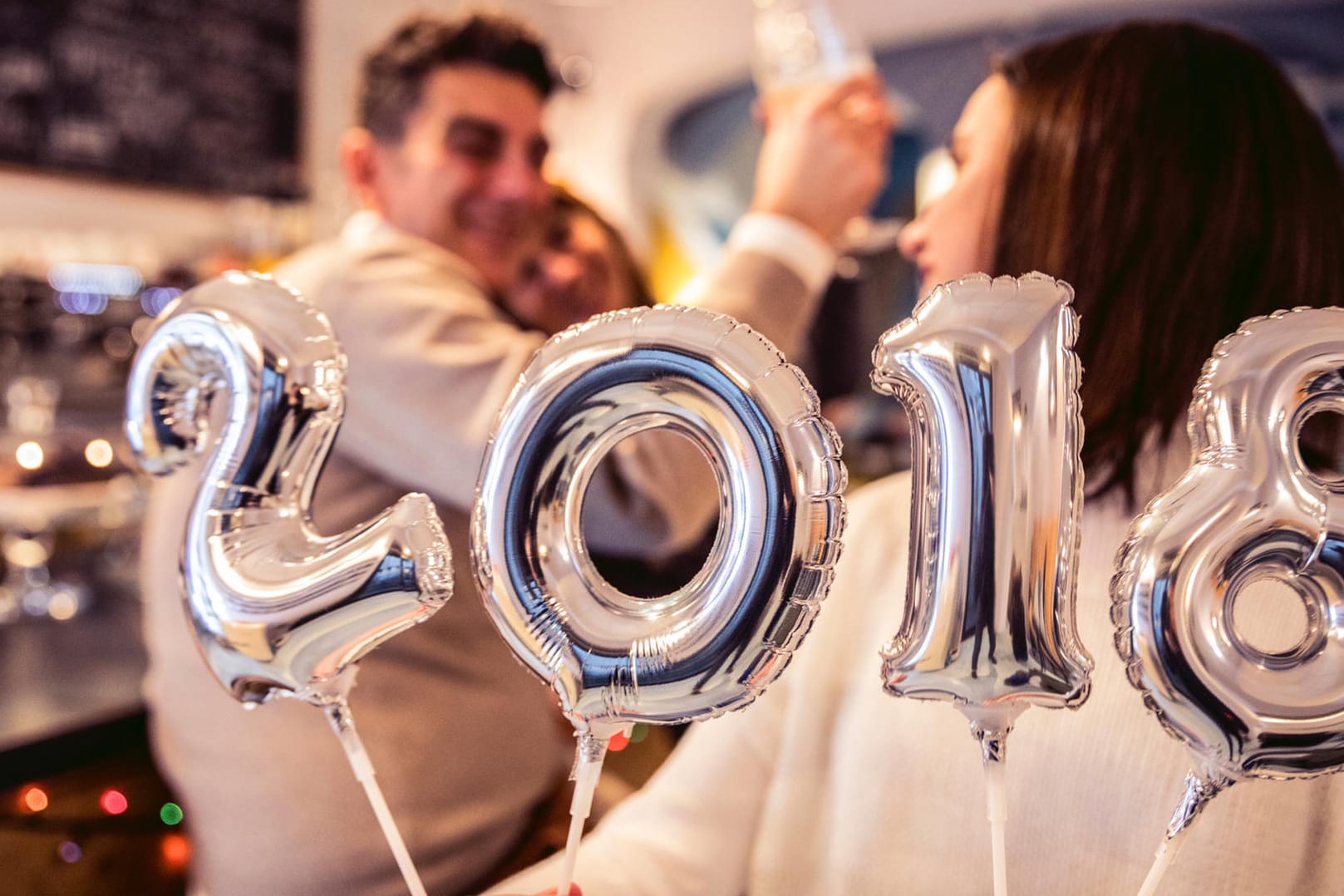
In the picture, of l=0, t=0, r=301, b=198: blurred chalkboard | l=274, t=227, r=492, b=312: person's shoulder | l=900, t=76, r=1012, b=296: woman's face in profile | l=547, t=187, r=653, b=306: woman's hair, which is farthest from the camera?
l=0, t=0, r=301, b=198: blurred chalkboard

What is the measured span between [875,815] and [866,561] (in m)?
0.20

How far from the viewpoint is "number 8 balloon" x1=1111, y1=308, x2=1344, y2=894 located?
31 centimetres

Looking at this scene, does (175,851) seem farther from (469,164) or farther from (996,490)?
(996,490)

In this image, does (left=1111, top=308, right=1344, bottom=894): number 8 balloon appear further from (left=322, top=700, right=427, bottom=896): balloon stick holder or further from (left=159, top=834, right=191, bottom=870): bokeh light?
(left=159, top=834, right=191, bottom=870): bokeh light

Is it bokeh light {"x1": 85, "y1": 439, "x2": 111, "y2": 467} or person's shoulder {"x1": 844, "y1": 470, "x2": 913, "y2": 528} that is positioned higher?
person's shoulder {"x1": 844, "y1": 470, "x2": 913, "y2": 528}

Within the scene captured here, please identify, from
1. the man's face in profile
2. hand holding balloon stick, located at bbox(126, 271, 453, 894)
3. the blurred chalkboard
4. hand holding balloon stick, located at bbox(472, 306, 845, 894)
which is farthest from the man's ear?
the blurred chalkboard

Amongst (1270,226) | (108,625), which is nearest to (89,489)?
(108,625)

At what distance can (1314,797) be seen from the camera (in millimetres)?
516

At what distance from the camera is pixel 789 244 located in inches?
32.3

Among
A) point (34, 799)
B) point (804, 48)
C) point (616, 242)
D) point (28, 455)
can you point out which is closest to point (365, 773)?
point (804, 48)

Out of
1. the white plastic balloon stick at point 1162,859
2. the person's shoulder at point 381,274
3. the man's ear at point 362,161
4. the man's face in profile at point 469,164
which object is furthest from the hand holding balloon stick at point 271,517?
the man's ear at point 362,161

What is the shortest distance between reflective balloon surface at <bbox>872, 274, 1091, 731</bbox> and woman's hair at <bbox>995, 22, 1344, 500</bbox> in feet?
1.04

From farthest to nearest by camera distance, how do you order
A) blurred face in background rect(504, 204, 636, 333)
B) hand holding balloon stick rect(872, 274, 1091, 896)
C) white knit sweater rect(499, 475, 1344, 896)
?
blurred face in background rect(504, 204, 636, 333), white knit sweater rect(499, 475, 1344, 896), hand holding balloon stick rect(872, 274, 1091, 896)

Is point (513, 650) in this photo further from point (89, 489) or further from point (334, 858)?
point (89, 489)
